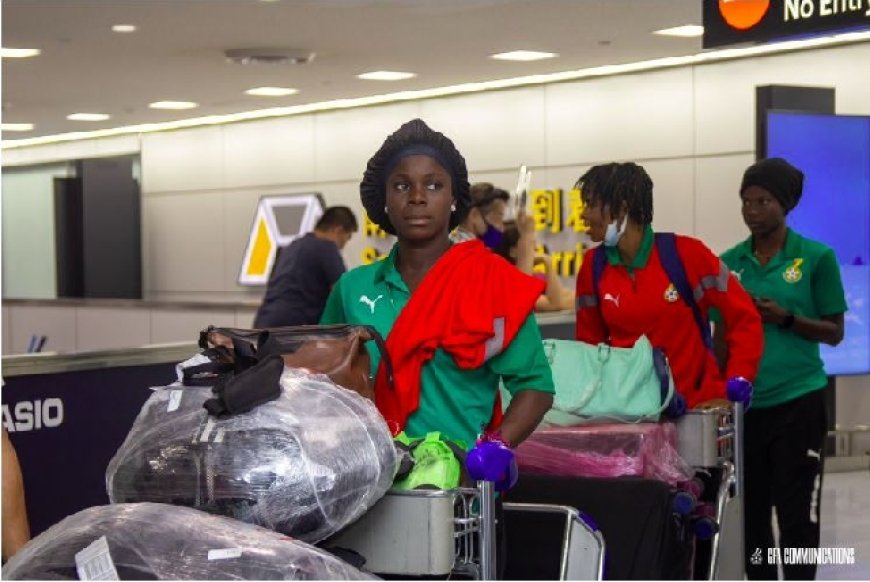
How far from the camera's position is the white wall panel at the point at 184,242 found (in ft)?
60.2

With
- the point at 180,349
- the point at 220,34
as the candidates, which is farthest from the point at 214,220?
the point at 180,349

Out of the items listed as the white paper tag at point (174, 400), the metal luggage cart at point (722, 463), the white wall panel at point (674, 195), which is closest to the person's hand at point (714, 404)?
the metal luggage cart at point (722, 463)

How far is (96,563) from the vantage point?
2.04 meters

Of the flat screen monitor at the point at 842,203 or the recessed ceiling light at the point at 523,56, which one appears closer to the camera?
the flat screen monitor at the point at 842,203

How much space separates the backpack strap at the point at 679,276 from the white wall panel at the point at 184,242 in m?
13.9

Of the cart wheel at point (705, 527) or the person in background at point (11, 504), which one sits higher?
the person in background at point (11, 504)

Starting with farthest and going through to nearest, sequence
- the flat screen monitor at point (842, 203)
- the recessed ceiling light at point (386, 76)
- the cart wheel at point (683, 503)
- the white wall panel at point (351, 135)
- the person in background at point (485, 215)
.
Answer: the white wall panel at point (351, 135), the recessed ceiling light at point (386, 76), the flat screen monitor at point (842, 203), the person in background at point (485, 215), the cart wheel at point (683, 503)

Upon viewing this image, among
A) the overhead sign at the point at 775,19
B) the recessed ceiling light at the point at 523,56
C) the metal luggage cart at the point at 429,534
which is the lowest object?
the metal luggage cart at the point at 429,534

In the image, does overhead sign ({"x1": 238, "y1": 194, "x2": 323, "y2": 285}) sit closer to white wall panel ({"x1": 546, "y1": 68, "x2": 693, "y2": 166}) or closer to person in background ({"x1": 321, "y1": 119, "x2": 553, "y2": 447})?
white wall panel ({"x1": 546, "y1": 68, "x2": 693, "y2": 166})

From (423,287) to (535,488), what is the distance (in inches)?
50.8

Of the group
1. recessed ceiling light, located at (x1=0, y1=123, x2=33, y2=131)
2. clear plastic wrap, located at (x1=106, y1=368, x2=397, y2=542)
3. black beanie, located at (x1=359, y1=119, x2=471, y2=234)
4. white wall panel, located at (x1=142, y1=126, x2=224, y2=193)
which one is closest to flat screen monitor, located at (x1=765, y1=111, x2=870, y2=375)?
black beanie, located at (x1=359, y1=119, x2=471, y2=234)

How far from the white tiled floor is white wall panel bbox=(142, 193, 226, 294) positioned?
9.88 m

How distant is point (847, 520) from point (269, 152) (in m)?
10.5

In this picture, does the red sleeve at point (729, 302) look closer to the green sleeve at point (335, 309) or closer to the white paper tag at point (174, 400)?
the green sleeve at point (335, 309)
